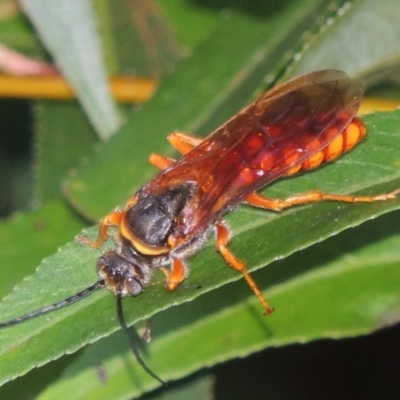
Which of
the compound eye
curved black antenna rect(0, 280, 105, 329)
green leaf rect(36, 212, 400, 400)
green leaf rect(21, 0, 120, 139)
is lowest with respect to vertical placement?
green leaf rect(36, 212, 400, 400)

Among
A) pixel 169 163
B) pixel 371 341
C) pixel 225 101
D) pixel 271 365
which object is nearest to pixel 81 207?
pixel 169 163

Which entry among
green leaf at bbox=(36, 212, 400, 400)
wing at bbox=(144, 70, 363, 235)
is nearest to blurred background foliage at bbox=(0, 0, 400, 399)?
green leaf at bbox=(36, 212, 400, 400)

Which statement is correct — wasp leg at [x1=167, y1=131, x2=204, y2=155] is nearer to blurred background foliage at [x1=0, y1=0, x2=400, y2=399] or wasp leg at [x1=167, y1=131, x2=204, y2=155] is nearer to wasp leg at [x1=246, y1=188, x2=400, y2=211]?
blurred background foliage at [x1=0, y1=0, x2=400, y2=399]

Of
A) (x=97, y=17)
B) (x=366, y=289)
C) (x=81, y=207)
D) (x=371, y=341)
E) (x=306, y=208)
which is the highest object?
(x=97, y=17)

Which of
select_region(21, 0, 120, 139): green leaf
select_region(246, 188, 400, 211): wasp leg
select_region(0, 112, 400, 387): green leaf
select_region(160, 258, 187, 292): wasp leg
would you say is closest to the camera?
select_region(0, 112, 400, 387): green leaf

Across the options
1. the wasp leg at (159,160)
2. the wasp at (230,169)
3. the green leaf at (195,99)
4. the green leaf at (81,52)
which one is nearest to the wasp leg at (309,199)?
the wasp at (230,169)

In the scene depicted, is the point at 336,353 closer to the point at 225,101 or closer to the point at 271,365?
the point at 271,365

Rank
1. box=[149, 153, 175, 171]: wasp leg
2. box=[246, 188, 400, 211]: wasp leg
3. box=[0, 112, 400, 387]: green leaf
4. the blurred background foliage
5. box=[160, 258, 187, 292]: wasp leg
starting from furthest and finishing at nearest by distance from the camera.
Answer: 1. box=[149, 153, 175, 171]: wasp leg
2. the blurred background foliage
3. box=[160, 258, 187, 292]: wasp leg
4. box=[246, 188, 400, 211]: wasp leg
5. box=[0, 112, 400, 387]: green leaf

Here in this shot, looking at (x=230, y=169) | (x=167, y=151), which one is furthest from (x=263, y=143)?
(x=167, y=151)
